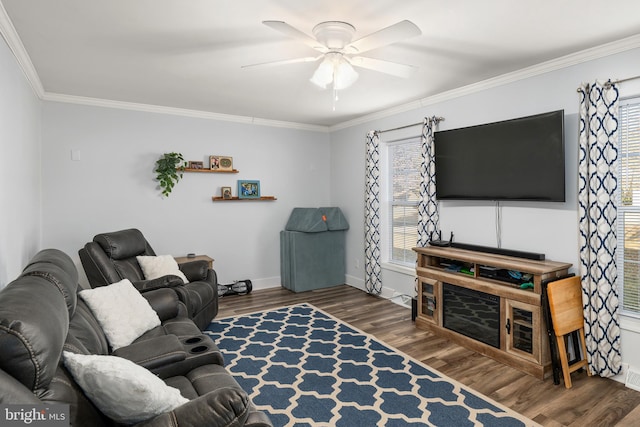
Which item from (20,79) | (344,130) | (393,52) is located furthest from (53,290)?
(344,130)

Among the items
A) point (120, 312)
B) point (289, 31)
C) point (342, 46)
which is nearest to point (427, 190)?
point (342, 46)

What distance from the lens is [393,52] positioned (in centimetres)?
295

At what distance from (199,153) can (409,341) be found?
3.47m

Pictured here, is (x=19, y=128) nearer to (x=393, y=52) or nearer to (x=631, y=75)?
(x=393, y=52)

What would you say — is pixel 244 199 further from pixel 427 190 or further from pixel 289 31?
pixel 289 31

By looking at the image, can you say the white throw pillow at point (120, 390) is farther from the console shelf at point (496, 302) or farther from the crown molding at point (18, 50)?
the console shelf at point (496, 302)

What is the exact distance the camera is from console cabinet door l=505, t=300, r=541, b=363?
9.40 ft

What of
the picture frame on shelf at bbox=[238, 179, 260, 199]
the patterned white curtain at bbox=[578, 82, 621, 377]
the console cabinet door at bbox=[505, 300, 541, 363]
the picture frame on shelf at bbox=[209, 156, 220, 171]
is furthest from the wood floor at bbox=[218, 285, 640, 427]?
the picture frame on shelf at bbox=[209, 156, 220, 171]

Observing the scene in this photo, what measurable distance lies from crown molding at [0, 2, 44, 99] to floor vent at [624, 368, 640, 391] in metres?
4.76

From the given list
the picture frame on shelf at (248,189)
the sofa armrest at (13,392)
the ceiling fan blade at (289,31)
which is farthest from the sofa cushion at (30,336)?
the picture frame on shelf at (248,189)

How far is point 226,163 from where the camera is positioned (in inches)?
203

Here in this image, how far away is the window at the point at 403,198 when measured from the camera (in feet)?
15.6

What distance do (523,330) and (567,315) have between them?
0.34 metres

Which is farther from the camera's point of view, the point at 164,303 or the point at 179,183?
the point at 179,183
